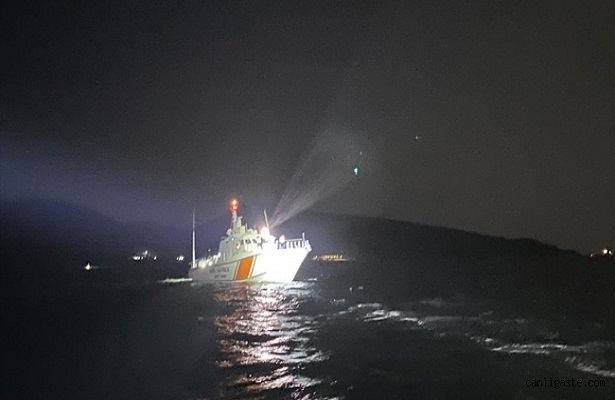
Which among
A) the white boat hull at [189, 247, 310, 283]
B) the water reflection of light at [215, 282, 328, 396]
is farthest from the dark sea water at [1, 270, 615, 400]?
the white boat hull at [189, 247, 310, 283]

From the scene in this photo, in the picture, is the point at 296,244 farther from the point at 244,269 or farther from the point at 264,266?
the point at 244,269

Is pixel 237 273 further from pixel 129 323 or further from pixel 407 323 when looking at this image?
pixel 407 323

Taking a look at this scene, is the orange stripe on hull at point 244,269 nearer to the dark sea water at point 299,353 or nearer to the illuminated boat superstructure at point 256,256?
the illuminated boat superstructure at point 256,256

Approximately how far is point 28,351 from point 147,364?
7.60 m

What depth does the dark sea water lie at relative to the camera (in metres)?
16.1

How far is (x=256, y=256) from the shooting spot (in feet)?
189

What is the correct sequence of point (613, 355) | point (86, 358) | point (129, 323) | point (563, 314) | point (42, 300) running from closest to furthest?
point (613, 355)
point (86, 358)
point (129, 323)
point (563, 314)
point (42, 300)

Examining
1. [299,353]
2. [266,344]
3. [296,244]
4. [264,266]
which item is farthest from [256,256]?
[299,353]

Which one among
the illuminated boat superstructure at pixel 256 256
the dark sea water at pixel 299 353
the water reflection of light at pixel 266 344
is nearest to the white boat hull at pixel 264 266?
the illuminated boat superstructure at pixel 256 256

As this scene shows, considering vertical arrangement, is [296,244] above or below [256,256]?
above

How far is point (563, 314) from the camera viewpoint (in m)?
36.7

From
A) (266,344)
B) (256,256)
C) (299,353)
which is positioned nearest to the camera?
(299,353)

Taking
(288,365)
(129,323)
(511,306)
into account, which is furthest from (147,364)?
(511,306)

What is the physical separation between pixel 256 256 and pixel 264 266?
4.38 feet
